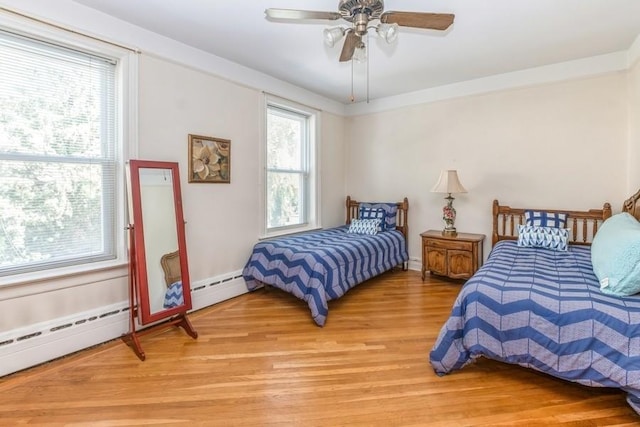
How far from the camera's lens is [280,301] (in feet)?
11.1

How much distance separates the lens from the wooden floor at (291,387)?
1677mm

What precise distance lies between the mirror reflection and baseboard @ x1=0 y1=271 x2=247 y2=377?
349 millimetres

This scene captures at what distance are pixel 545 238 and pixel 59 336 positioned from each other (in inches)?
169

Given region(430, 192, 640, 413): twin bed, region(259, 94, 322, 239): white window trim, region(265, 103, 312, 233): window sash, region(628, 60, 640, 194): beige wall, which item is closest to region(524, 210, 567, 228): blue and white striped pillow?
region(628, 60, 640, 194): beige wall

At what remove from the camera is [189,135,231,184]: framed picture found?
305 cm

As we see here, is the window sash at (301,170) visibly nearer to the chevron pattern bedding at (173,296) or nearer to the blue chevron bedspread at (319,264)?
the blue chevron bedspread at (319,264)

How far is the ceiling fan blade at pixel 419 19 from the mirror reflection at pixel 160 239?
81.0 inches

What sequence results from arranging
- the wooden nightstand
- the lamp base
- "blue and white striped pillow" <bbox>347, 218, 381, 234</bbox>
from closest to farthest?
the wooden nightstand < the lamp base < "blue and white striped pillow" <bbox>347, 218, 381, 234</bbox>

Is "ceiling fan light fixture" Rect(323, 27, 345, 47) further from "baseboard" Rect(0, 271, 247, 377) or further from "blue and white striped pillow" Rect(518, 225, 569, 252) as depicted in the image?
"blue and white striped pillow" Rect(518, 225, 569, 252)

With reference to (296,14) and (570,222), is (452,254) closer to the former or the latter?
(570,222)

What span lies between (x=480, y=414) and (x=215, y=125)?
3.17 m

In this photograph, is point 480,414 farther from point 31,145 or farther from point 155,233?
point 31,145

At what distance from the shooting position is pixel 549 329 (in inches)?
69.4

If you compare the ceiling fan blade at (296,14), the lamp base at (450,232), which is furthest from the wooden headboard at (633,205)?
the ceiling fan blade at (296,14)
